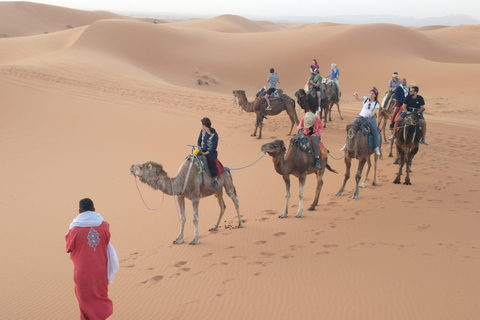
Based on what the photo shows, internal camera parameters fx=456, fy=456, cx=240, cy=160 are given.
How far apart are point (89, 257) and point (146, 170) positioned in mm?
2784

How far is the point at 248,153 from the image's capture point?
661 inches

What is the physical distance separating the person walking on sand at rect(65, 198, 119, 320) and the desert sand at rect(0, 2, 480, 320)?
1.27 m

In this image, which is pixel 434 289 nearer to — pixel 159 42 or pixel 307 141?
pixel 307 141

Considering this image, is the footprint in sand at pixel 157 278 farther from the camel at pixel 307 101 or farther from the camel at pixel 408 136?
the camel at pixel 307 101

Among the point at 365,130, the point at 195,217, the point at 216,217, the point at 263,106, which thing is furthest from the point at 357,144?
the point at 263,106

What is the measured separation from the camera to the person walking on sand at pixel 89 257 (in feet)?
18.1

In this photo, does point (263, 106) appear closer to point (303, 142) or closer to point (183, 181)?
point (303, 142)

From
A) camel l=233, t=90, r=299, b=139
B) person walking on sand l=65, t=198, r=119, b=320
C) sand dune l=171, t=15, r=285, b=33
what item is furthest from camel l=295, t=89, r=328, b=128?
sand dune l=171, t=15, r=285, b=33

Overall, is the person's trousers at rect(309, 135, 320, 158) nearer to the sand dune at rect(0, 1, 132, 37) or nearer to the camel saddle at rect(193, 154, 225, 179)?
the camel saddle at rect(193, 154, 225, 179)

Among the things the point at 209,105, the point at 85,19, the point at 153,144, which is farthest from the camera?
the point at 85,19

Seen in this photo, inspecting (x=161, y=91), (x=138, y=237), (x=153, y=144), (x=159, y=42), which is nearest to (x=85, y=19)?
(x=159, y=42)

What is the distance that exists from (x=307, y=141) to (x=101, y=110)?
46.8 ft

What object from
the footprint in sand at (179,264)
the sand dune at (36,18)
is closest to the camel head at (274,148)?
the footprint in sand at (179,264)

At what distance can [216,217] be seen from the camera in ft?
36.2
